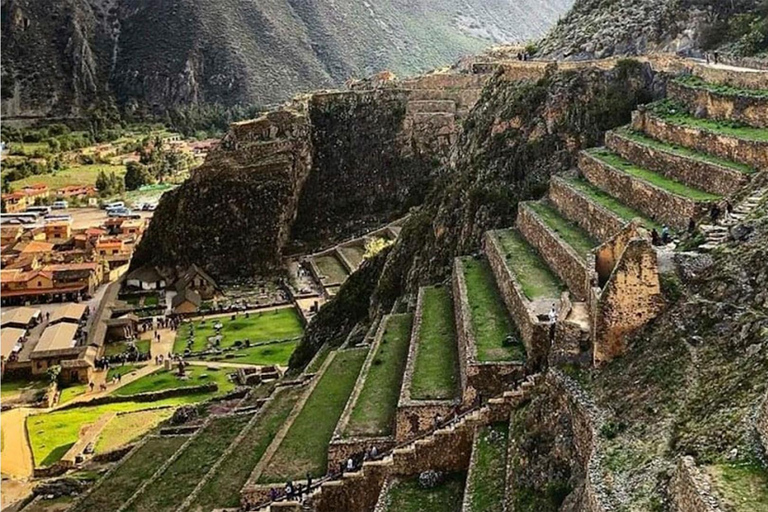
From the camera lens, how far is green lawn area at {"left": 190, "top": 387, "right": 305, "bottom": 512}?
22.3m

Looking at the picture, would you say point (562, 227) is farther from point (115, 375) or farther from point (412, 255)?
point (115, 375)

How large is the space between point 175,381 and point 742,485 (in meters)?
37.2

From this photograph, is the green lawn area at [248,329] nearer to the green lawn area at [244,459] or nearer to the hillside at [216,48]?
the green lawn area at [244,459]

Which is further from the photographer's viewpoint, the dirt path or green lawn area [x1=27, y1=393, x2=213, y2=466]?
green lawn area [x1=27, y1=393, x2=213, y2=466]

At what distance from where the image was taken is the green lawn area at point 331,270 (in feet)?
197

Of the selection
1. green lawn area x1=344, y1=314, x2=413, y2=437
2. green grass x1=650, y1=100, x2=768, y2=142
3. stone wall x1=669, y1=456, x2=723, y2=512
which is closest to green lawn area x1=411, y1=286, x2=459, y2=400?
green lawn area x1=344, y1=314, x2=413, y2=437

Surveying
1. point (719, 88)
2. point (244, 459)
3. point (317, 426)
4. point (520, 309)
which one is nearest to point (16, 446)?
point (244, 459)

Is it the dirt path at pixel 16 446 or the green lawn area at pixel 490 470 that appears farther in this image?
the dirt path at pixel 16 446

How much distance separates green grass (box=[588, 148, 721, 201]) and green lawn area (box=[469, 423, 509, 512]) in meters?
7.04

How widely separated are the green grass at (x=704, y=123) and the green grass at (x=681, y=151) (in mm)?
686

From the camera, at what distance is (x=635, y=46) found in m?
41.2

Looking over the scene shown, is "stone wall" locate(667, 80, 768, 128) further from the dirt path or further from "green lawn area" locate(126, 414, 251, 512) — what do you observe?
the dirt path

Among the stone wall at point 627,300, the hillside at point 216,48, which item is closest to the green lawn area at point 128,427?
the stone wall at point 627,300

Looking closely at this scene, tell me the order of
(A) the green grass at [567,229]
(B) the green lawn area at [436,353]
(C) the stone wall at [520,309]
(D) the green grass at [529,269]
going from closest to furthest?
(C) the stone wall at [520,309], (B) the green lawn area at [436,353], (D) the green grass at [529,269], (A) the green grass at [567,229]
